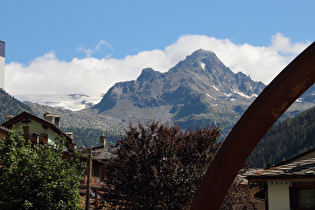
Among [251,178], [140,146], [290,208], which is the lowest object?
[290,208]

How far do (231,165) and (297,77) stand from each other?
118 cm

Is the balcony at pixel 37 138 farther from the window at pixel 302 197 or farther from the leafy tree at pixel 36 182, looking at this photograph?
the window at pixel 302 197

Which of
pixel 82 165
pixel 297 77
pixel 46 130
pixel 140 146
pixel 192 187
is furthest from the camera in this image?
pixel 46 130

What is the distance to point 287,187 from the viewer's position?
69.3 feet

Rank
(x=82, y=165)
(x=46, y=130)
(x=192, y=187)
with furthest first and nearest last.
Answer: (x=46, y=130), (x=82, y=165), (x=192, y=187)

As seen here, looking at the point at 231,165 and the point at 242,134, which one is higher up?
the point at 242,134

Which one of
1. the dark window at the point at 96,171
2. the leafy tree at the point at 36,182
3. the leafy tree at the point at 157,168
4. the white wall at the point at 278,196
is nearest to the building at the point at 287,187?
the white wall at the point at 278,196

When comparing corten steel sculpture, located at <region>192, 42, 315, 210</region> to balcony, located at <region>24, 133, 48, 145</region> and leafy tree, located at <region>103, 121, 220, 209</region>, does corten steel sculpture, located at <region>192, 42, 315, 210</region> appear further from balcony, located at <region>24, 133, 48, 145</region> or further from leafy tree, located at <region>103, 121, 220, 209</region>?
balcony, located at <region>24, 133, 48, 145</region>

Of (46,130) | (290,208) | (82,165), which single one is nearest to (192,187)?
(290,208)

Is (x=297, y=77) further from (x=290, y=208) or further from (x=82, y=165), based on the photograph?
(x=82, y=165)

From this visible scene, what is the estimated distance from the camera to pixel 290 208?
68.9ft

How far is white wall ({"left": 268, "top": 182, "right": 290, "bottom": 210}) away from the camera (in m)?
21.1

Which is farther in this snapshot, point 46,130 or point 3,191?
point 46,130

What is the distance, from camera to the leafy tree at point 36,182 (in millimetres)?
20625
